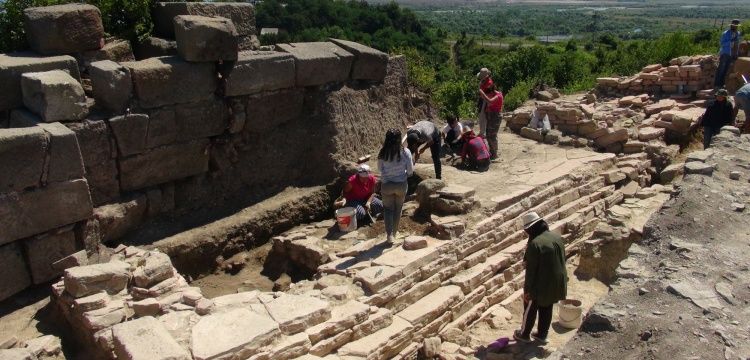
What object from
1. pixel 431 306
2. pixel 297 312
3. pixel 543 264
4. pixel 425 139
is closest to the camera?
pixel 297 312

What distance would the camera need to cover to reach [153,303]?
19.0ft

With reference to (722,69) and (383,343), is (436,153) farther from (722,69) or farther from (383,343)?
(722,69)

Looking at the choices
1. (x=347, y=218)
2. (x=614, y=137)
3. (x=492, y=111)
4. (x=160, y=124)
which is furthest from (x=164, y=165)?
(x=614, y=137)

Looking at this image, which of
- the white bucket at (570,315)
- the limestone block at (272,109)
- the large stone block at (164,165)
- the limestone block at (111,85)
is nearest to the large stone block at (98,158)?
the large stone block at (164,165)

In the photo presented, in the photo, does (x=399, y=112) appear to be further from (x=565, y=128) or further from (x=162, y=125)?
(x=162, y=125)

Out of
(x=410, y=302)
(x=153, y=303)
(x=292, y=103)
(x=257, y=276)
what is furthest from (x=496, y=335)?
(x=292, y=103)

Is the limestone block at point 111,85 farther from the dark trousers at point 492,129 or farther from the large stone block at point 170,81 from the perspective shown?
the dark trousers at point 492,129

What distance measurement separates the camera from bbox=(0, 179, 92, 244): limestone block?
609 cm

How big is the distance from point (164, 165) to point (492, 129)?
5.05 m

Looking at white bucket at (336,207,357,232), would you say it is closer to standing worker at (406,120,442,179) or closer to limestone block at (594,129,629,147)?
standing worker at (406,120,442,179)

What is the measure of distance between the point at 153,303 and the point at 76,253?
56.2 inches

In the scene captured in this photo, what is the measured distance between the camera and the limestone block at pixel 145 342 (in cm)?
485

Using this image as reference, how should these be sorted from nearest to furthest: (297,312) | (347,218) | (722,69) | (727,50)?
1. (297,312)
2. (347,218)
3. (727,50)
4. (722,69)

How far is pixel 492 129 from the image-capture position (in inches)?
393
